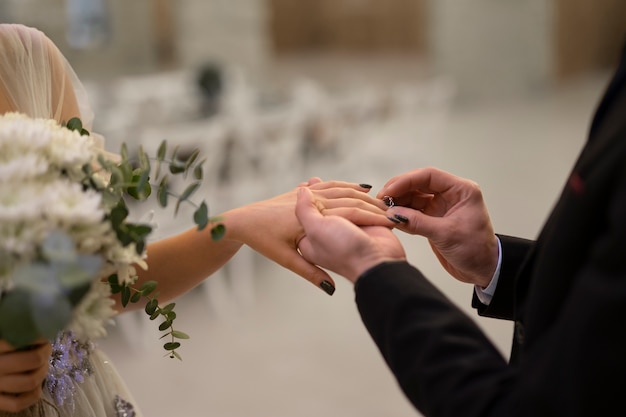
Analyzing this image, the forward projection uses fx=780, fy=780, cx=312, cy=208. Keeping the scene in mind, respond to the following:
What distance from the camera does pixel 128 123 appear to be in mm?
5277

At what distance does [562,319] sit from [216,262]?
92cm

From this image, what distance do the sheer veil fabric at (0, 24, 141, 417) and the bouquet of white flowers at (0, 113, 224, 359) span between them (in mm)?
385

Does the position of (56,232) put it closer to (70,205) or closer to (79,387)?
(70,205)

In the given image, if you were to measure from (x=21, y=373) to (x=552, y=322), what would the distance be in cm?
78

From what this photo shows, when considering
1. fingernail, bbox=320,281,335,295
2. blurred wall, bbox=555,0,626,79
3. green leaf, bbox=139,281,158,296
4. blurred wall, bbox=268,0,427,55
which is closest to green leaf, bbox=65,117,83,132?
green leaf, bbox=139,281,158,296

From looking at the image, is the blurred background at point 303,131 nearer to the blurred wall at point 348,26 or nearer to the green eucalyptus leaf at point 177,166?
the green eucalyptus leaf at point 177,166

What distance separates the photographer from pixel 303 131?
20.7 feet

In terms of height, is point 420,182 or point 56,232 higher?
point 56,232

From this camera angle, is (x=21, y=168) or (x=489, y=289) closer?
(x=21, y=168)

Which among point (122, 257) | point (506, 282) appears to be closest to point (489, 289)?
point (506, 282)

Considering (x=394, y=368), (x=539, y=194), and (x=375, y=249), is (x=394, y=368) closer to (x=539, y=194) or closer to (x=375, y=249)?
(x=375, y=249)

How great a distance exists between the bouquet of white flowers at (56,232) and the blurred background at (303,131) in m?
0.37

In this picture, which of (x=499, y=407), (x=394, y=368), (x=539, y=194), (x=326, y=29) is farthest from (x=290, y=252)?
(x=326, y=29)

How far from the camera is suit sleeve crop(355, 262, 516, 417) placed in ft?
3.33
